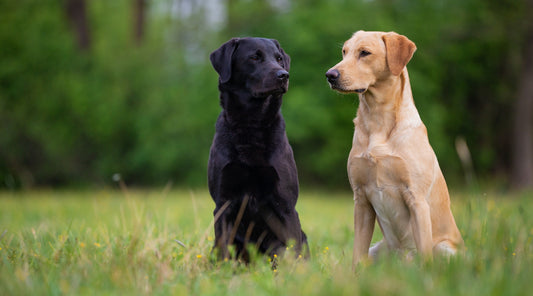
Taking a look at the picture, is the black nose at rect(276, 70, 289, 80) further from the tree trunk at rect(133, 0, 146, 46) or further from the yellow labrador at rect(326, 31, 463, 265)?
the tree trunk at rect(133, 0, 146, 46)

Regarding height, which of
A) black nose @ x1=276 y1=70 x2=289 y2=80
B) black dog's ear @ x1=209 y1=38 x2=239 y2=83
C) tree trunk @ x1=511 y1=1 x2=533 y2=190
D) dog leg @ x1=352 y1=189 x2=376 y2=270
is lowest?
tree trunk @ x1=511 y1=1 x2=533 y2=190

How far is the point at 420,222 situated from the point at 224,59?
192 cm

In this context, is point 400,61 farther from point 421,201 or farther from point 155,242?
point 155,242

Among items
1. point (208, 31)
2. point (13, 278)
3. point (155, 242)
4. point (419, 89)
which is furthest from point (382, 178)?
point (208, 31)

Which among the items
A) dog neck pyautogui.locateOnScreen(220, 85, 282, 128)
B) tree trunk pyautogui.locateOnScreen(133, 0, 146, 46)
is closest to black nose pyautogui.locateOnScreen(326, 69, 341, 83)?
dog neck pyautogui.locateOnScreen(220, 85, 282, 128)

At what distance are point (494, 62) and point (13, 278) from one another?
54.1ft

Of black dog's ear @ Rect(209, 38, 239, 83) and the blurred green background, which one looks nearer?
black dog's ear @ Rect(209, 38, 239, 83)

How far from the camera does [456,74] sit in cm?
1625

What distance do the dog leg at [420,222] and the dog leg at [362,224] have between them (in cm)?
32

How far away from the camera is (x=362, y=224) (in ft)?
11.4

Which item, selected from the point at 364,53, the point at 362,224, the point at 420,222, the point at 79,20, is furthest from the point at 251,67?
the point at 79,20

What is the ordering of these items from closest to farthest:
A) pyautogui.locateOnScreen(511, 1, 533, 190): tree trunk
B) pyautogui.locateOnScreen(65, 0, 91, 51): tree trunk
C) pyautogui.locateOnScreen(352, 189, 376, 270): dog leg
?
pyautogui.locateOnScreen(352, 189, 376, 270): dog leg
pyautogui.locateOnScreen(511, 1, 533, 190): tree trunk
pyautogui.locateOnScreen(65, 0, 91, 51): tree trunk

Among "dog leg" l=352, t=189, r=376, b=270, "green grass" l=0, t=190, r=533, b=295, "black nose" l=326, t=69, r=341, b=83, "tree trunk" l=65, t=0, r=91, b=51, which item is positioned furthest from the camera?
"tree trunk" l=65, t=0, r=91, b=51

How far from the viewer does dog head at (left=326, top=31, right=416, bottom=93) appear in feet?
11.0
